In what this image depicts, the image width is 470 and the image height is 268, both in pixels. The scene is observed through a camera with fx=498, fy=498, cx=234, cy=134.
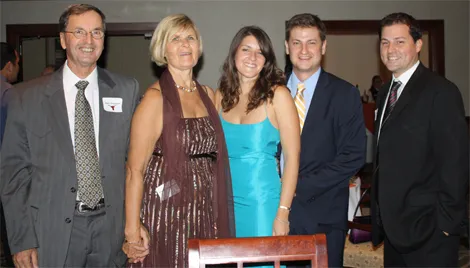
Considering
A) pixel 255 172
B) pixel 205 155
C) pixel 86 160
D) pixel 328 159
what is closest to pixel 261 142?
pixel 255 172

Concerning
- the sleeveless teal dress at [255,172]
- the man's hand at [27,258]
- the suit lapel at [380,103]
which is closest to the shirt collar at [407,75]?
the suit lapel at [380,103]

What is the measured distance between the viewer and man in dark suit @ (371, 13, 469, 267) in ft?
8.42

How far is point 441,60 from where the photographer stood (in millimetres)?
7855

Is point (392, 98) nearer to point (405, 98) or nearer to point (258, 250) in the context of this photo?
point (405, 98)

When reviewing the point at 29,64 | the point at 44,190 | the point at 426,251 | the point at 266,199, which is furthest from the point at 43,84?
the point at 29,64

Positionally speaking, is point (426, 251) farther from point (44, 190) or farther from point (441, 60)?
point (441, 60)

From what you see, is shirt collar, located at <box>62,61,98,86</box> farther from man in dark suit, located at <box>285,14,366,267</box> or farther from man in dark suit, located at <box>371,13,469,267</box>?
man in dark suit, located at <box>371,13,469,267</box>

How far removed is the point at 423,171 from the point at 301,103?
2.47 feet

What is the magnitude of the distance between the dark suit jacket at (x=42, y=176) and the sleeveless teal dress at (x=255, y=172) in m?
0.66

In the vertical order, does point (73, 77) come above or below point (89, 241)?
above

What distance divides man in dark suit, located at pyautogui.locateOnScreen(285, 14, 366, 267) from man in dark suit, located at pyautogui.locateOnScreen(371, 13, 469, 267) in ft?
0.57

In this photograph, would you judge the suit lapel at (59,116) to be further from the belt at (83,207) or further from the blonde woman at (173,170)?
the blonde woman at (173,170)

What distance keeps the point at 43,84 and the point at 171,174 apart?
820 mm

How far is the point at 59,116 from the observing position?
99.7 inches
